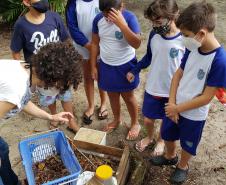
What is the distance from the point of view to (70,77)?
215 centimetres

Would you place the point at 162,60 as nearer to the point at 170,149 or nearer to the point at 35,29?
the point at 170,149

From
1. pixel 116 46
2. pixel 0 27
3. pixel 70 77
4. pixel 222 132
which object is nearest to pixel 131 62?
pixel 116 46

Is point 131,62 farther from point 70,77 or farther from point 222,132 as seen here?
point 222,132

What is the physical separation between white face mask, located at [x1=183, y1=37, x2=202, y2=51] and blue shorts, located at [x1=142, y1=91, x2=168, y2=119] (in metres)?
0.70

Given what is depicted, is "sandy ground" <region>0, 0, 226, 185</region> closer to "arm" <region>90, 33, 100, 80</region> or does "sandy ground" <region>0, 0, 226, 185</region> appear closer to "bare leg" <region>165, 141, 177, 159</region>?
"bare leg" <region>165, 141, 177, 159</region>

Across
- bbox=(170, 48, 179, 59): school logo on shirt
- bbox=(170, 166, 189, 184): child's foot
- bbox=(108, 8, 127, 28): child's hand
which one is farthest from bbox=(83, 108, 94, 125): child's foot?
bbox=(170, 48, 179, 59): school logo on shirt

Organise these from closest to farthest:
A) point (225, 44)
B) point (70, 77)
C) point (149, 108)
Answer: point (70, 77), point (149, 108), point (225, 44)

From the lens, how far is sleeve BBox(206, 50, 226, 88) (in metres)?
2.17

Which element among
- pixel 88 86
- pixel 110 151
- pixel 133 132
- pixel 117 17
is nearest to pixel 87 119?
pixel 88 86

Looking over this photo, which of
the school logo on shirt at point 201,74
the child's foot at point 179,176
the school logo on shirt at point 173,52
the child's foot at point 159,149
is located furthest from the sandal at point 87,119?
the school logo on shirt at point 201,74

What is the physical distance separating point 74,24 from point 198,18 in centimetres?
149

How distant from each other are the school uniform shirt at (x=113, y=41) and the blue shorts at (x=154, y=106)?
0.41 meters

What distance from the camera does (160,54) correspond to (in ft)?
8.75

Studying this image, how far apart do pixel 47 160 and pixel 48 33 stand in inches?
45.0
